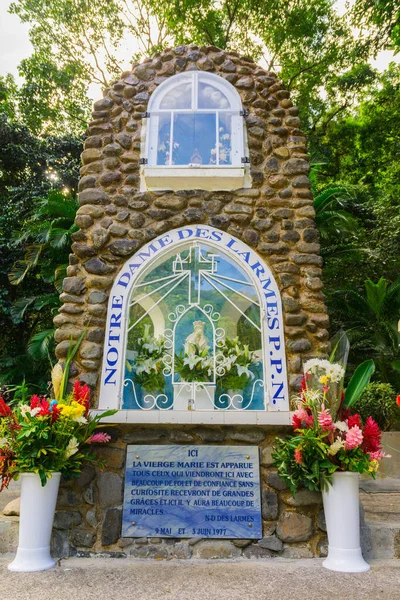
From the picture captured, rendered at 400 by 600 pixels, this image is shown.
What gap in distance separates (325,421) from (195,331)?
4.86ft

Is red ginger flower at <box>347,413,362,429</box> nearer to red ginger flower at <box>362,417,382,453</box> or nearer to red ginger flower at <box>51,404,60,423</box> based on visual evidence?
red ginger flower at <box>362,417,382,453</box>

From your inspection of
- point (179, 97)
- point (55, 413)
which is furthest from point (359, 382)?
point (179, 97)

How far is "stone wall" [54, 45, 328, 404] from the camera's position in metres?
4.07

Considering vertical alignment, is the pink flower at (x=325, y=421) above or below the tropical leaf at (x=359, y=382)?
below

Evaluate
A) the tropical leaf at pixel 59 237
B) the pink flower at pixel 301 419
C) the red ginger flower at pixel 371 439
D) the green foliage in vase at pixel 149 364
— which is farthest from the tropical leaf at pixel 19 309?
the red ginger flower at pixel 371 439

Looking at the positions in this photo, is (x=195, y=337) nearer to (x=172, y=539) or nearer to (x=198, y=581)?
(x=172, y=539)

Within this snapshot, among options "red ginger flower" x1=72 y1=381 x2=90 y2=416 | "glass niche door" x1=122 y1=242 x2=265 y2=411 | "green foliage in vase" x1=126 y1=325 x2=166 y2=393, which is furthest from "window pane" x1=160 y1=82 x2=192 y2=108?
"red ginger flower" x1=72 y1=381 x2=90 y2=416

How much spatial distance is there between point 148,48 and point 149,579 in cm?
1291

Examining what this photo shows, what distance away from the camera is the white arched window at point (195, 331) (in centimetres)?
396

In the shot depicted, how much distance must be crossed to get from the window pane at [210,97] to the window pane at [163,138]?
42cm

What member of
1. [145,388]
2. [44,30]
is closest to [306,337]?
[145,388]

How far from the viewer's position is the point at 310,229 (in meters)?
4.33

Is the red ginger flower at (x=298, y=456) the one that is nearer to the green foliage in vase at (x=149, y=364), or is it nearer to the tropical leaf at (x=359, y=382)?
the tropical leaf at (x=359, y=382)

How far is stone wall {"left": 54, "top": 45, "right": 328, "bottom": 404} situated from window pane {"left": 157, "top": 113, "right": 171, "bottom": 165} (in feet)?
0.72
